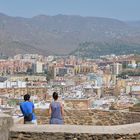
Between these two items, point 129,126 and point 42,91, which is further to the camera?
point 42,91

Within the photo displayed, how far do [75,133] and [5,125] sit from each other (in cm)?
72

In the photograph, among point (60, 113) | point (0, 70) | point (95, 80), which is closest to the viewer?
point (60, 113)

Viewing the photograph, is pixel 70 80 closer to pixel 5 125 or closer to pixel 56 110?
pixel 56 110

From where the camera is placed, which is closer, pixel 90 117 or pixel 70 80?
pixel 90 117

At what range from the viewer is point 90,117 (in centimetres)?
940

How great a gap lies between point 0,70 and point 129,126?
5591 inches

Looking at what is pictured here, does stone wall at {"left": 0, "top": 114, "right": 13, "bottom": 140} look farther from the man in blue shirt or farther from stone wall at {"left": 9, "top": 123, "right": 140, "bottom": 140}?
the man in blue shirt

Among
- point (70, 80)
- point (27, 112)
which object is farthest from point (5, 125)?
point (70, 80)

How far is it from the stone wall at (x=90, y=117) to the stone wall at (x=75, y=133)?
11.1ft

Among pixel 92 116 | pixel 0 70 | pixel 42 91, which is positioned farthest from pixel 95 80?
pixel 92 116

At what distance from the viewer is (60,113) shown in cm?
695

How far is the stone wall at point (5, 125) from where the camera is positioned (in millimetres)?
5590

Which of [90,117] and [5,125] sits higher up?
[5,125]

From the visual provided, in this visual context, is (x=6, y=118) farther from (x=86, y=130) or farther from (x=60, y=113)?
(x=60, y=113)
